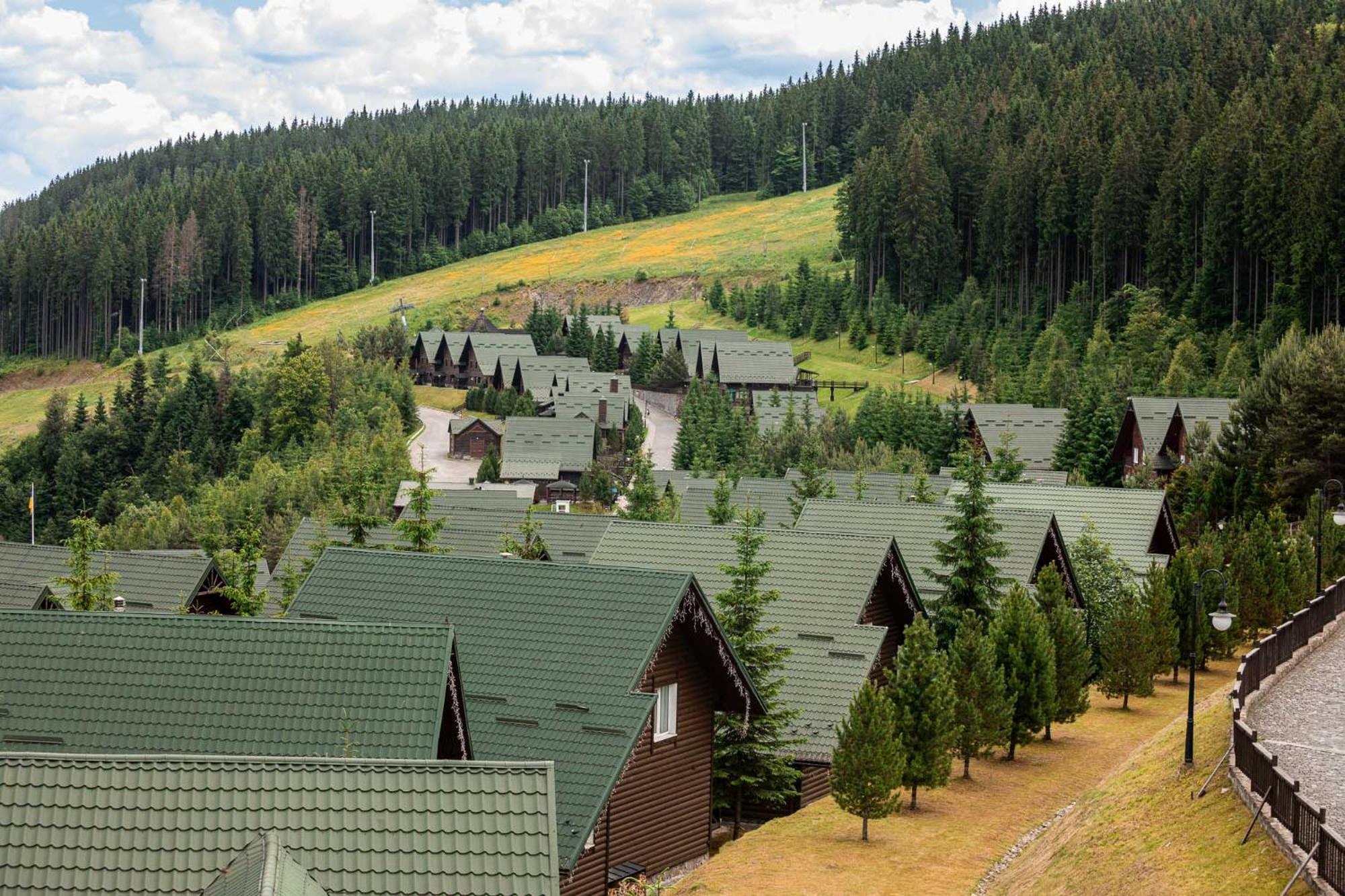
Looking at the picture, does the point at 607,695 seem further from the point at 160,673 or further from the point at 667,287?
the point at 667,287

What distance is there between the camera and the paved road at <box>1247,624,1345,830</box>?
2438 cm

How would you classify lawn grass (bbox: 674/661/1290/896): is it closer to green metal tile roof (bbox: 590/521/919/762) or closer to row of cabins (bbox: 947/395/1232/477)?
green metal tile roof (bbox: 590/521/919/762)

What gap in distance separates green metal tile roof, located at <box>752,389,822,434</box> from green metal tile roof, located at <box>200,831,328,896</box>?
8977 centimetres

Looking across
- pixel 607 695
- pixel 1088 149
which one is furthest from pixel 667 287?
pixel 607 695

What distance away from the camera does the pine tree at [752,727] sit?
102ft

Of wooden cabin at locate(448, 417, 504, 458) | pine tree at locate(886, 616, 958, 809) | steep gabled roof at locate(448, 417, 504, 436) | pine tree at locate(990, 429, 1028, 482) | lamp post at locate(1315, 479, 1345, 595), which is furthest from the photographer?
steep gabled roof at locate(448, 417, 504, 436)

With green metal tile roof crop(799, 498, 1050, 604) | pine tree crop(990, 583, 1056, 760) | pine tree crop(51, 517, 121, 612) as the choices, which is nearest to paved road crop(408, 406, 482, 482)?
pine tree crop(51, 517, 121, 612)

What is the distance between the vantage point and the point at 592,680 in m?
26.7

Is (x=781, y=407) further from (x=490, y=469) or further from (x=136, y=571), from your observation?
(x=136, y=571)

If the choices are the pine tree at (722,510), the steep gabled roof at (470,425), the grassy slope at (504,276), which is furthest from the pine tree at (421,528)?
the grassy slope at (504,276)

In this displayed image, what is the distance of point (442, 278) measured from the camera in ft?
634

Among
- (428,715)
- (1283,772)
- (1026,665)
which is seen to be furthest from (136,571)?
(1283,772)

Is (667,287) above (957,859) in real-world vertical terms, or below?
above

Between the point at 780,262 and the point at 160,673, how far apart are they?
157m
